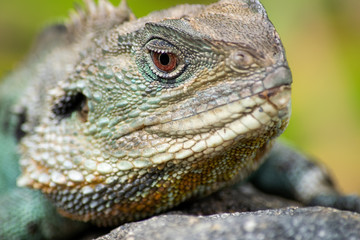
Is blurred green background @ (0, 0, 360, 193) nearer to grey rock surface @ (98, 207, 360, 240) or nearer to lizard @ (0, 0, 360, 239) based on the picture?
lizard @ (0, 0, 360, 239)

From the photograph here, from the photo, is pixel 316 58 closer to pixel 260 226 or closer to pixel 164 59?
pixel 164 59

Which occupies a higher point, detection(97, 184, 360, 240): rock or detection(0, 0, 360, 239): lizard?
detection(0, 0, 360, 239): lizard

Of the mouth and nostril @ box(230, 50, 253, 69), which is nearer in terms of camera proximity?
the mouth

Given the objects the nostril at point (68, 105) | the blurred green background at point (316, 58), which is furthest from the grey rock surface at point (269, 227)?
the blurred green background at point (316, 58)

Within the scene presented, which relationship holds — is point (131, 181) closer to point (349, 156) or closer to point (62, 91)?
point (62, 91)

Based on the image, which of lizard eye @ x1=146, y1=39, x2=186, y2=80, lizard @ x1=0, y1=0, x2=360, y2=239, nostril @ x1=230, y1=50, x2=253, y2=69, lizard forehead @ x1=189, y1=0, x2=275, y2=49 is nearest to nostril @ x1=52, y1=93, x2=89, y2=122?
lizard @ x1=0, y1=0, x2=360, y2=239

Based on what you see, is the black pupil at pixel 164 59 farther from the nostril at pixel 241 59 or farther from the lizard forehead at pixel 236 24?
the nostril at pixel 241 59

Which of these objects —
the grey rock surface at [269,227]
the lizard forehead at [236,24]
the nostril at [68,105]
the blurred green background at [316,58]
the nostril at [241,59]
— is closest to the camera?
the grey rock surface at [269,227]
